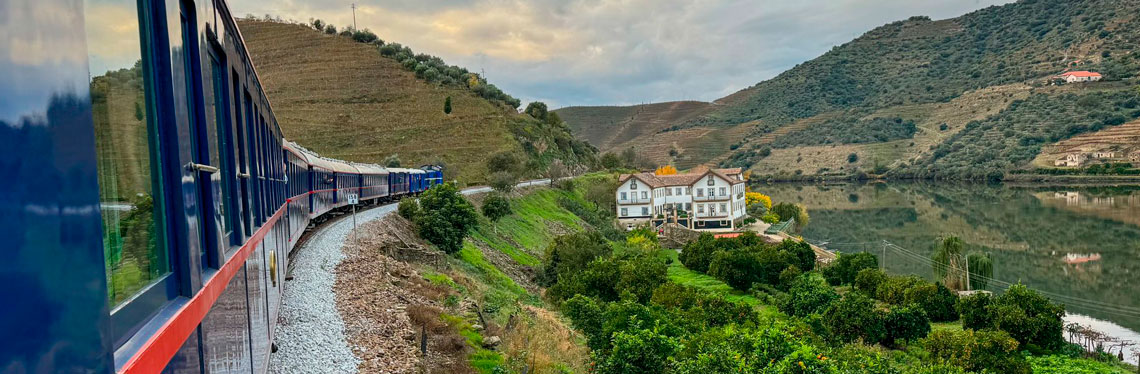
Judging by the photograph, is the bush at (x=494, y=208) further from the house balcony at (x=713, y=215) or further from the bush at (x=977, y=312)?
the house balcony at (x=713, y=215)

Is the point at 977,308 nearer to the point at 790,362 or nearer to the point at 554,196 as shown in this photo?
the point at 790,362

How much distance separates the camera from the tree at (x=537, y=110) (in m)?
86.2

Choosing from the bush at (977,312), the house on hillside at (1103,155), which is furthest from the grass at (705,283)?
the house on hillside at (1103,155)

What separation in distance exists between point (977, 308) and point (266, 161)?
73.9 feet

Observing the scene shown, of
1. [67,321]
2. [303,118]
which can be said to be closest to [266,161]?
[67,321]

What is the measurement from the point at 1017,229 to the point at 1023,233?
193cm

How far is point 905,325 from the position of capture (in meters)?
21.5

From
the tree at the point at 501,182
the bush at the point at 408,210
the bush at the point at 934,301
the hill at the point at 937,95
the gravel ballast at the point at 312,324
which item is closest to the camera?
the gravel ballast at the point at 312,324

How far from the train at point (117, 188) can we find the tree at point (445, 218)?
19.4 m

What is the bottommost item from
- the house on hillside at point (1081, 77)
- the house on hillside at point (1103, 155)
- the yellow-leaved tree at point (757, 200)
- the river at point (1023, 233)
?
the river at point (1023, 233)

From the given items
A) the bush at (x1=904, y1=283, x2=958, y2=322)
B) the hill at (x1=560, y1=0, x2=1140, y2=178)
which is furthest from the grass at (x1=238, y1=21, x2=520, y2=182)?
the hill at (x1=560, y1=0, x2=1140, y2=178)

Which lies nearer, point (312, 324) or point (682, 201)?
point (312, 324)

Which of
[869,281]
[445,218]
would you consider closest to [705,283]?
[869,281]

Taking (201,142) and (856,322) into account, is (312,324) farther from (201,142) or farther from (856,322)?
(856,322)
